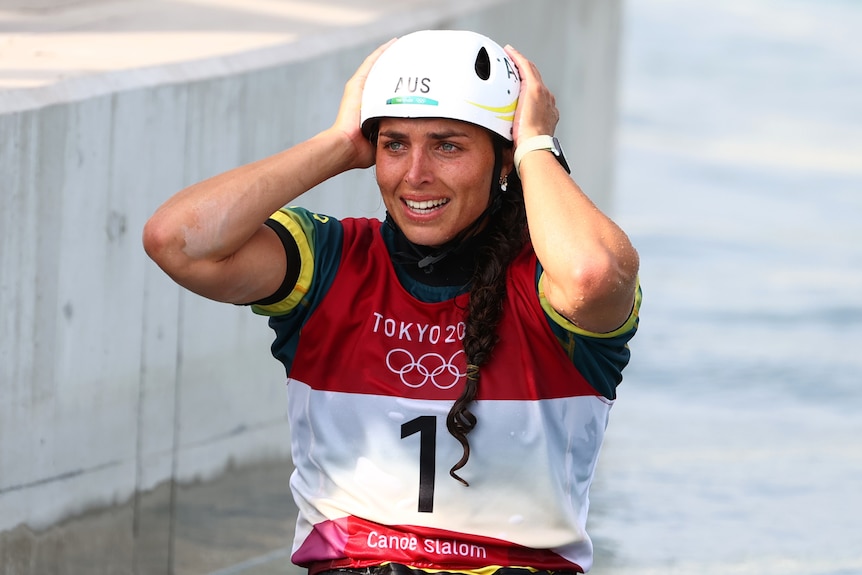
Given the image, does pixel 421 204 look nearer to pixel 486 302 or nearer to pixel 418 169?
pixel 418 169

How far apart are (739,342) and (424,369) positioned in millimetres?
6732

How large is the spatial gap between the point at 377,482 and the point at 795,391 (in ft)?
19.8

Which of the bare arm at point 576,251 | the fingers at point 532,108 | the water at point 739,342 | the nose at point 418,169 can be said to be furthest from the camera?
the water at point 739,342

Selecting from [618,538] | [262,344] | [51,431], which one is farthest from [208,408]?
[618,538]

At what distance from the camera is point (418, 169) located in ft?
12.5

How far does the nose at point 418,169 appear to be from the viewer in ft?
12.5

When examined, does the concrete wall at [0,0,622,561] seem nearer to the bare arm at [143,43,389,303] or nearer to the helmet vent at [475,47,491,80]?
the bare arm at [143,43,389,303]

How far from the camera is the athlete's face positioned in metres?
3.87

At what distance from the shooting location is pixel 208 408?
630cm

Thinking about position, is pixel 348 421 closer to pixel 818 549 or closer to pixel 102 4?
pixel 818 549

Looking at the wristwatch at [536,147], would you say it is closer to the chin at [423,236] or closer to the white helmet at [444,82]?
the white helmet at [444,82]

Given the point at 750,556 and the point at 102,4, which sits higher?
the point at 102,4

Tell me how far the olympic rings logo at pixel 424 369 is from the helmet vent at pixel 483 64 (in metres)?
0.66

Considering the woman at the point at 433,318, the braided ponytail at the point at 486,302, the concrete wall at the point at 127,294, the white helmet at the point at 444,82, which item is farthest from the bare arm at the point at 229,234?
the concrete wall at the point at 127,294
